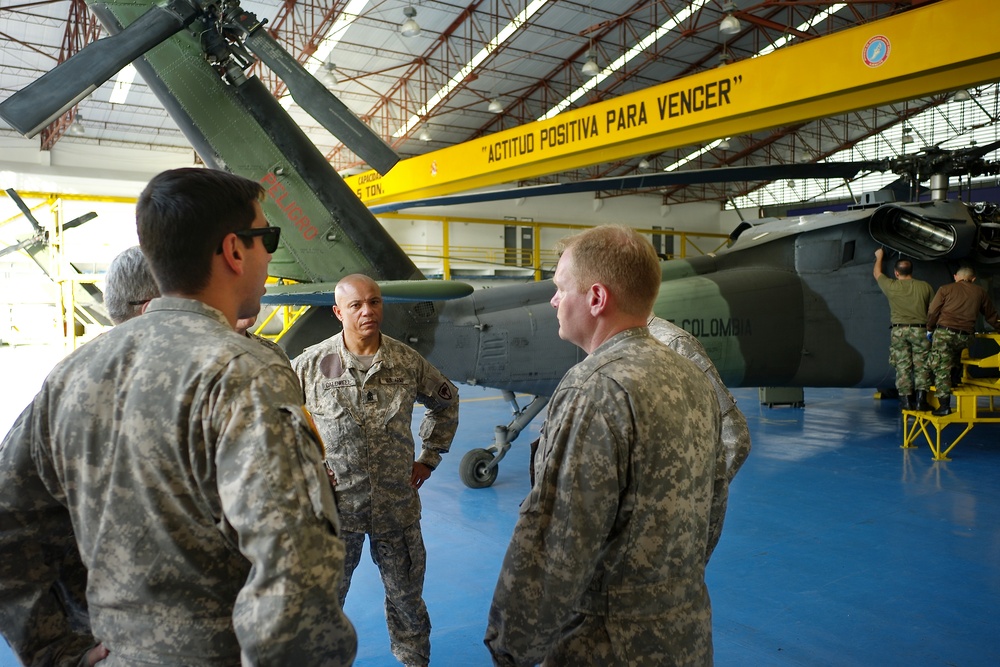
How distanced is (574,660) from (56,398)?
1.18 metres

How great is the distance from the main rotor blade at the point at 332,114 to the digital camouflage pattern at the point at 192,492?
9.26ft

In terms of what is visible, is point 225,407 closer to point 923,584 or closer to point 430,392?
point 430,392

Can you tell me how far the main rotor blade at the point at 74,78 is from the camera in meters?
2.97

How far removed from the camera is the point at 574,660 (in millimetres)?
1560

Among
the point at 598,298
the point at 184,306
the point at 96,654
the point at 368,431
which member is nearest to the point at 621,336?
the point at 598,298

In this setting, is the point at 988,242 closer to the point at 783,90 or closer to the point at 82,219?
the point at 783,90

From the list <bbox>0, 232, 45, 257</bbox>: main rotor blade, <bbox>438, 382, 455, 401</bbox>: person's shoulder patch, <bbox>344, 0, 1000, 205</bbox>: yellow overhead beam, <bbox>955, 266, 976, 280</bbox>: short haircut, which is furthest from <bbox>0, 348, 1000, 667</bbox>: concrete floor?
<bbox>0, 232, 45, 257</bbox>: main rotor blade

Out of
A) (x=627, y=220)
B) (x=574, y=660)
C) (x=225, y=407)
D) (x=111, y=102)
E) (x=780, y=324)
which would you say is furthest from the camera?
(x=627, y=220)

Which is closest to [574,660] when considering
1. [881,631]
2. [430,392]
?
[430,392]

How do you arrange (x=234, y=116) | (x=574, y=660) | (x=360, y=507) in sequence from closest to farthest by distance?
(x=574, y=660), (x=360, y=507), (x=234, y=116)

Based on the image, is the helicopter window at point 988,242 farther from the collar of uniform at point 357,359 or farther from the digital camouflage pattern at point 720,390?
the collar of uniform at point 357,359

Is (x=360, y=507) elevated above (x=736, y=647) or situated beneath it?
elevated above

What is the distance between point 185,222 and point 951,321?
7.37m

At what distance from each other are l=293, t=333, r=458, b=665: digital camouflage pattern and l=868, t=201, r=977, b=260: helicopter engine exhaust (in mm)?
5960
